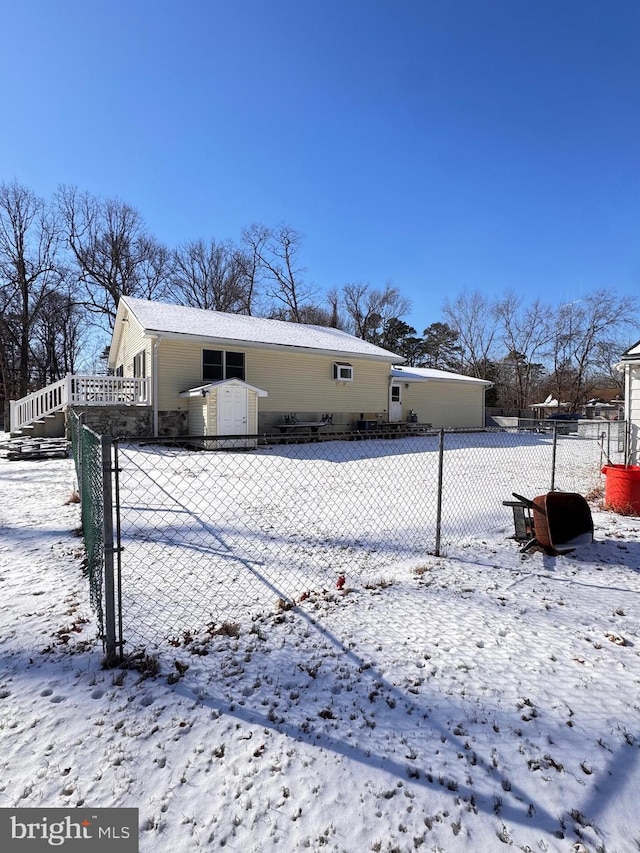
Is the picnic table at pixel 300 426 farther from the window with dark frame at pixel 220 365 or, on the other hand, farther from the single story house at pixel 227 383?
the window with dark frame at pixel 220 365

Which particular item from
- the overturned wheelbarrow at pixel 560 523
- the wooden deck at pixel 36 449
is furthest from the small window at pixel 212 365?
the overturned wheelbarrow at pixel 560 523

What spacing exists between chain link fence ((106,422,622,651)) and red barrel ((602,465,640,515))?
2.48 ft

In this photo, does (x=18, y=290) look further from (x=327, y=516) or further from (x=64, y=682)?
(x=64, y=682)

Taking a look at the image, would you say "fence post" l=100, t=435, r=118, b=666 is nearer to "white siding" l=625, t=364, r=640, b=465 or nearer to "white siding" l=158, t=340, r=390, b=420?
"white siding" l=625, t=364, r=640, b=465

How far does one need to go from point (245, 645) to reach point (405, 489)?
18.4 feet

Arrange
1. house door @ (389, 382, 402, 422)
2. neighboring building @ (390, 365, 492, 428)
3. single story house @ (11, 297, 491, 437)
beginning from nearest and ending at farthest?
single story house @ (11, 297, 491, 437) < house door @ (389, 382, 402, 422) < neighboring building @ (390, 365, 492, 428)

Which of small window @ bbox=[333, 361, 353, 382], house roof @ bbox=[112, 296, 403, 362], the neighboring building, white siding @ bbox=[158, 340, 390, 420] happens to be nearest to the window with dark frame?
white siding @ bbox=[158, 340, 390, 420]

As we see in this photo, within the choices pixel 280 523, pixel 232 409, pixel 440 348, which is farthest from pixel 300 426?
pixel 440 348

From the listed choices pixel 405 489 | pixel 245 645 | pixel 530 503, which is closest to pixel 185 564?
pixel 245 645

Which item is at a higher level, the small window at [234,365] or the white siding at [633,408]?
the small window at [234,365]

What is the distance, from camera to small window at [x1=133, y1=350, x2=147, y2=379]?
14.8 meters

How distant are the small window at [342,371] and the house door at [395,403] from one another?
318 cm

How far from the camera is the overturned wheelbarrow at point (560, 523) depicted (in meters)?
4.27

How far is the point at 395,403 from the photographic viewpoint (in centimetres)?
2084
